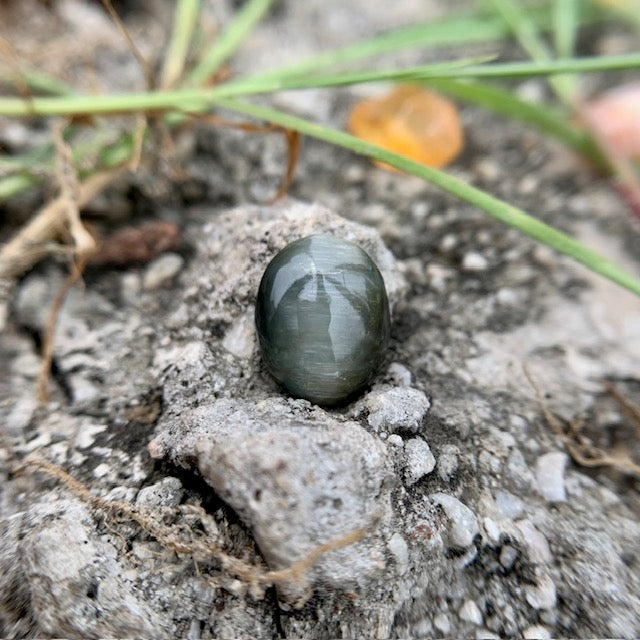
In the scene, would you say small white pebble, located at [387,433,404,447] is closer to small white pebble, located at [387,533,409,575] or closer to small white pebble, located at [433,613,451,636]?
small white pebble, located at [387,533,409,575]

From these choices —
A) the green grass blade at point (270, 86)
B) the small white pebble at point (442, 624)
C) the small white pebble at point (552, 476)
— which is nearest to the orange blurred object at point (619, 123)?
the green grass blade at point (270, 86)

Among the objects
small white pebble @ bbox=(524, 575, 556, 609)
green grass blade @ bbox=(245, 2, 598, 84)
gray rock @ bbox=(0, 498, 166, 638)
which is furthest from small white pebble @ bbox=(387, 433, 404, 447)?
green grass blade @ bbox=(245, 2, 598, 84)

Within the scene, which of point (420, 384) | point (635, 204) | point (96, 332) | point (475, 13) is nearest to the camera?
point (420, 384)

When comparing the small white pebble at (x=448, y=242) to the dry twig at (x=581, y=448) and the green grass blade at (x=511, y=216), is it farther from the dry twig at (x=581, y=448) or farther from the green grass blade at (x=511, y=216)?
the dry twig at (x=581, y=448)

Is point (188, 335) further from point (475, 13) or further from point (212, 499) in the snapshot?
point (475, 13)

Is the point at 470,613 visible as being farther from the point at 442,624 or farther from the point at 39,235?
the point at 39,235

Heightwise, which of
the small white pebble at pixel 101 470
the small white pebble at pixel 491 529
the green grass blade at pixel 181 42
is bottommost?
the small white pebble at pixel 491 529

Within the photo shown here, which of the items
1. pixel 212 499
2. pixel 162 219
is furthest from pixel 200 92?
pixel 212 499

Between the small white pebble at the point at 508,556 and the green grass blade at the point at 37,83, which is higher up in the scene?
the green grass blade at the point at 37,83
